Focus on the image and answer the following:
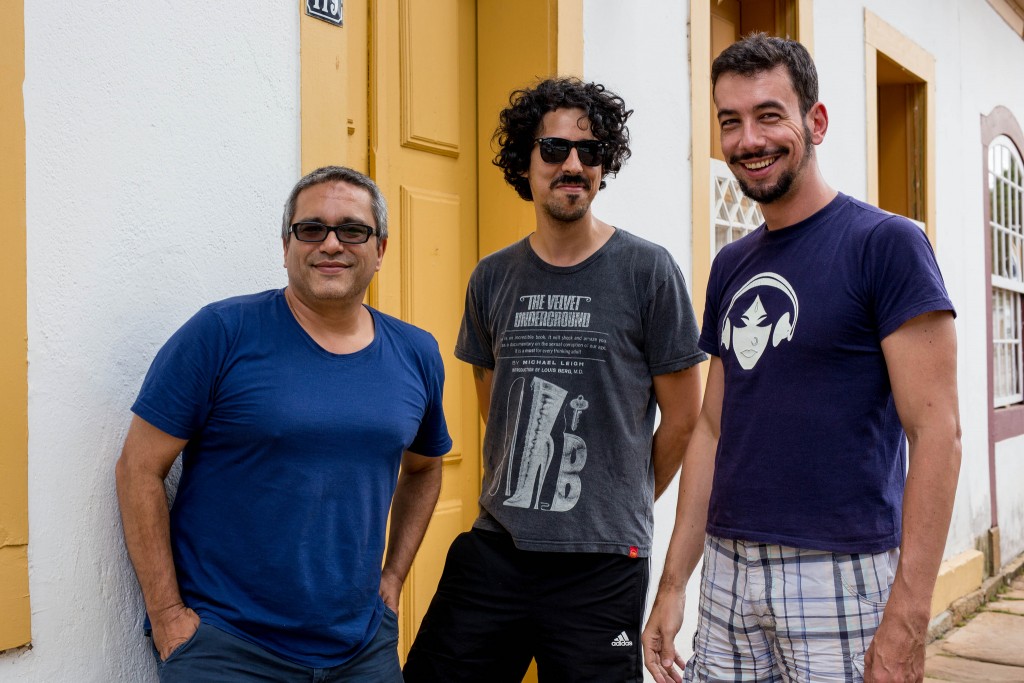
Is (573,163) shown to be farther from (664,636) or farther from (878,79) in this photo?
(878,79)

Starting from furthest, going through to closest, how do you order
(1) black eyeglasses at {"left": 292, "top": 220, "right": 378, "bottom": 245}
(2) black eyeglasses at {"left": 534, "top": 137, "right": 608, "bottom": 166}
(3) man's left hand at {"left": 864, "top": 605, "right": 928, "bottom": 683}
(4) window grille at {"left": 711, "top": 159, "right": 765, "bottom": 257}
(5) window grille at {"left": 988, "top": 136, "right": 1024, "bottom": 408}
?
(5) window grille at {"left": 988, "top": 136, "right": 1024, "bottom": 408}, (4) window grille at {"left": 711, "top": 159, "right": 765, "bottom": 257}, (2) black eyeglasses at {"left": 534, "top": 137, "right": 608, "bottom": 166}, (1) black eyeglasses at {"left": 292, "top": 220, "right": 378, "bottom": 245}, (3) man's left hand at {"left": 864, "top": 605, "right": 928, "bottom": 683}

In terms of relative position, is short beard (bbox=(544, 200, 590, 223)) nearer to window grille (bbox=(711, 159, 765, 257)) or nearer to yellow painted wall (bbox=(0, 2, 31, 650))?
A: yellow painted wall (bbox=(0, 2, 31, 650))

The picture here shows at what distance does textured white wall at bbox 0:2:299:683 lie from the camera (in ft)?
7.67

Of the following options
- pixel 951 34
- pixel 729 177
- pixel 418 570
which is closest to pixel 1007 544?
pixel 951 34

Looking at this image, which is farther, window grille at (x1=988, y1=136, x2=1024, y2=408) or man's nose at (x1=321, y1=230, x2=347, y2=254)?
window grille at (x1=988, y1=136, x2=1024, y2=408)

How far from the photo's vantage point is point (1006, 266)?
1001 centimetres

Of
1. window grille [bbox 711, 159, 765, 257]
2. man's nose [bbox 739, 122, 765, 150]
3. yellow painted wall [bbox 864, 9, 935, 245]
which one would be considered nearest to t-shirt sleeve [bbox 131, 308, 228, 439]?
man's nose [bbox 739, 122, 765, 150]

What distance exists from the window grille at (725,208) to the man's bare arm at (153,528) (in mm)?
3495

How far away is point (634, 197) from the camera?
181 inches

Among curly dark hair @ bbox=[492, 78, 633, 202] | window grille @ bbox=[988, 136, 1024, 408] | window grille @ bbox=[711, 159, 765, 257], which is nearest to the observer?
curly dark hair @ bbox=[492, 78, 633, 202]

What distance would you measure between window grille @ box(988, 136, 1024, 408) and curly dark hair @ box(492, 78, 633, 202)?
7.09m

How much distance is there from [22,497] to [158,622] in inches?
15.0

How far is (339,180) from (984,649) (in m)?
5.82

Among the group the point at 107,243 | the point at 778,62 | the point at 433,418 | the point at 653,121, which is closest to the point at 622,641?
the point at 433,418
